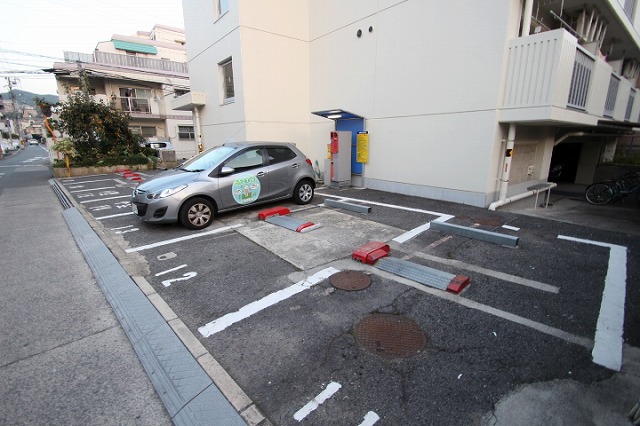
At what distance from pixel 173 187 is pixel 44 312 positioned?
8.83 ft

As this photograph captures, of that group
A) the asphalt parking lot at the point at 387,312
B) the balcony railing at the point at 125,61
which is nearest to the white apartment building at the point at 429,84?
the asphalt parking lot at the point at 387,312

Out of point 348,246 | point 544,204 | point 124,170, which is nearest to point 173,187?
point 348,246

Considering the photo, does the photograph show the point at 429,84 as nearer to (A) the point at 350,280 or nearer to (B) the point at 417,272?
(B) the point at 417,272

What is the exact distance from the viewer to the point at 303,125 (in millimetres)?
11523

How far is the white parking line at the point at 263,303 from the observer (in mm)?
A: 2846

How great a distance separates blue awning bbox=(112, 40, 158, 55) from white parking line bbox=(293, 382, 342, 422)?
112 ft

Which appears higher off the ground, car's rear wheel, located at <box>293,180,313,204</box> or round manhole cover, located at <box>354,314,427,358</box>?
car's rear wheel, located at <box>293,180,313,204</box>

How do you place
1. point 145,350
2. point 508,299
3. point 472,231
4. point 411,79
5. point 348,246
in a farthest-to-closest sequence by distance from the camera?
point 411,79
point 472,231
point 348,246
point 508,299
point 145,350

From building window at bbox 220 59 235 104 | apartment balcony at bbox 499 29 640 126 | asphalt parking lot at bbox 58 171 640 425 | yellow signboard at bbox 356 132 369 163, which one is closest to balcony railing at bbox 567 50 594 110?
apartment balcony at bbox 499 29 640 126

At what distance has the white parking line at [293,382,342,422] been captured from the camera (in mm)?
1940

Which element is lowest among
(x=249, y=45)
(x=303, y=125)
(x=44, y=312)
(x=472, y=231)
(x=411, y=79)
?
(x=44, y=312)

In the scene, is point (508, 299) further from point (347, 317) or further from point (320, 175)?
point (320, 175)

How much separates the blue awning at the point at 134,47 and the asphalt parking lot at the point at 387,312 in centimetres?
2900

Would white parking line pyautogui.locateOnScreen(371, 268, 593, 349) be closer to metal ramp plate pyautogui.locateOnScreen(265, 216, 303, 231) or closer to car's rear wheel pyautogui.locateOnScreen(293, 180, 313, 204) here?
metal ramp plate pyautogui.locateOnScreen(265, 216, 303, 231)
